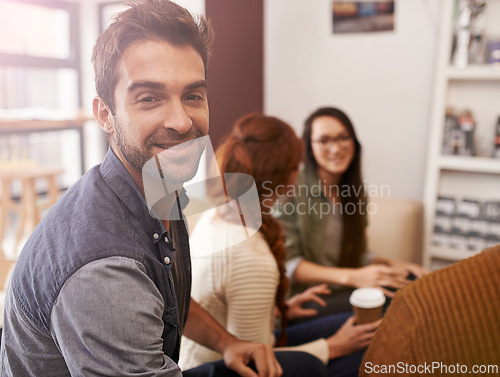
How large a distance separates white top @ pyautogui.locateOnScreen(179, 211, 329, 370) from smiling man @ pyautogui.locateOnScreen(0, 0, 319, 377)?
0.87ft

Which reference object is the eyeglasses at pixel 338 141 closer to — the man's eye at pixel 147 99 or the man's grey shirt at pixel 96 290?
the man's grey shirt at pixel 96 290

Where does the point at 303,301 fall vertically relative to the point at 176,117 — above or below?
below

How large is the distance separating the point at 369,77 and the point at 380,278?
3.70ft

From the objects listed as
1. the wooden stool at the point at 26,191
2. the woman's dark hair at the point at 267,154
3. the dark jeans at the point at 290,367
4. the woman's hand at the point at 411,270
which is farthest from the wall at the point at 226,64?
the wooden stool at the point at 26,191

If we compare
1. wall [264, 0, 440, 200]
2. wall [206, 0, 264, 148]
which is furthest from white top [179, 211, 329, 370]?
wall [264, 0, 440, 200]

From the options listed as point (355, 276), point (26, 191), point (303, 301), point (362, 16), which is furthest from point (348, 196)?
point (26, 191)

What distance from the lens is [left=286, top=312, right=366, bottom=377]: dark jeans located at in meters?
1.03

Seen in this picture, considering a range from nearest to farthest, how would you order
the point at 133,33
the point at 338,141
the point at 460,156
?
the point at 133,33 → the point at 338,141 → the point at 460,156

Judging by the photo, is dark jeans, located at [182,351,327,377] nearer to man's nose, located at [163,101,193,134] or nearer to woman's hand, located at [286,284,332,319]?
woman's hand, located at [286,284,332,319]

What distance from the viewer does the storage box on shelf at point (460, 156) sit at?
1.74 metres

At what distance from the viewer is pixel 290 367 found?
900 mm

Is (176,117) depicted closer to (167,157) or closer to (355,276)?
(167,157)

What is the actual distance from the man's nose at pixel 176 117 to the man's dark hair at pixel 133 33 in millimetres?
65

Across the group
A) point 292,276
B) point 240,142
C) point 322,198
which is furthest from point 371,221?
point 240,142
